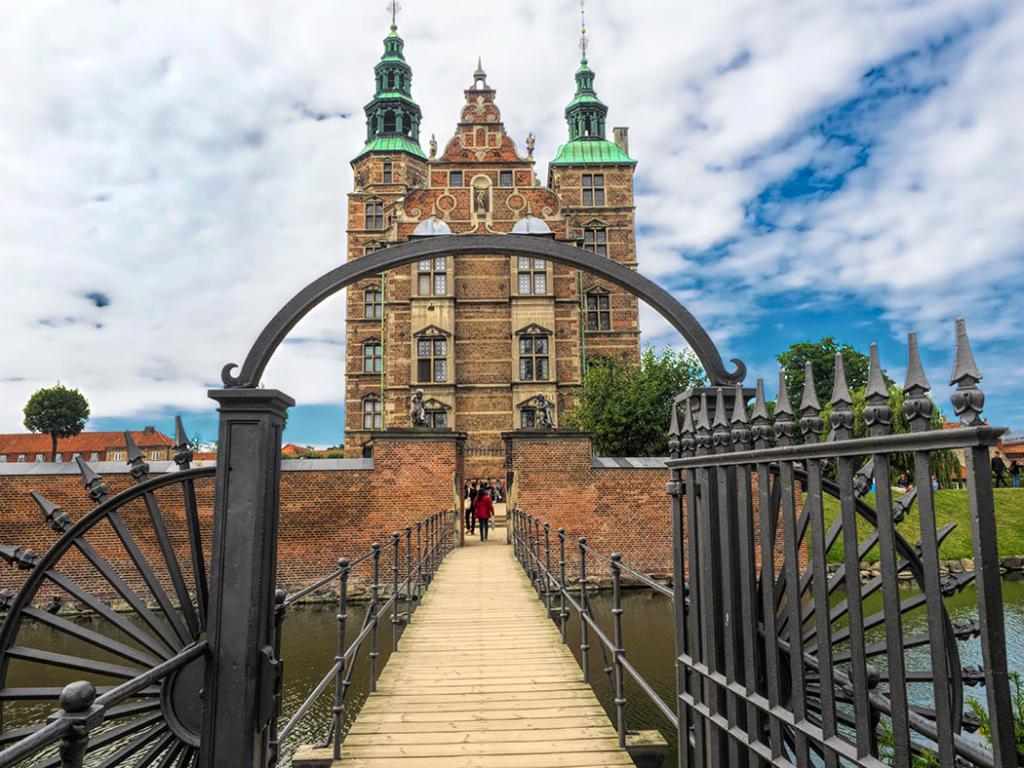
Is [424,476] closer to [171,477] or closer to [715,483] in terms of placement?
[171,477]

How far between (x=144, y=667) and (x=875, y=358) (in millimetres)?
3119

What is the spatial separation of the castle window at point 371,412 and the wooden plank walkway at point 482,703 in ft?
65.4

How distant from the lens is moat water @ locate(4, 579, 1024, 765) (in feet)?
23.7

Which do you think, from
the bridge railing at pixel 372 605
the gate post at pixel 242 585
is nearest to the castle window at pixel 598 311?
the bridge railing at pixel 372 605

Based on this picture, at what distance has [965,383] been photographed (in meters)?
1.28

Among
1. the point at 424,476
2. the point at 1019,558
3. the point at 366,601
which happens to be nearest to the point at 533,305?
the point at 424,476

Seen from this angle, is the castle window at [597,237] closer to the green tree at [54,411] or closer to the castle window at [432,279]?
the castle window at [432,279]

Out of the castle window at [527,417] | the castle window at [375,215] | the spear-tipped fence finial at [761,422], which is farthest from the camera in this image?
the castle window at [375,215]

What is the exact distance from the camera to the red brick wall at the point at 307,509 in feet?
42.9

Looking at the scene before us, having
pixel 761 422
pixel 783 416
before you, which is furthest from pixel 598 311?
pixel 783 416

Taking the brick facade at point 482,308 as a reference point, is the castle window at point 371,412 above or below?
below

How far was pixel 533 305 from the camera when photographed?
77.8 ft

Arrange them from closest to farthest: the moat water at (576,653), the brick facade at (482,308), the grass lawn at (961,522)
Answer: the moat water at (576,653) < the grass lawn at (961,522) < the brick facade at (482,308)

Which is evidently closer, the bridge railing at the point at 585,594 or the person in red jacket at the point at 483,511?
the bridge railing at the point at 585,594
